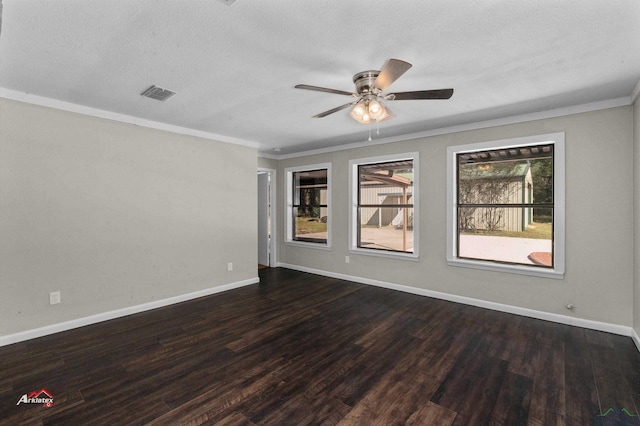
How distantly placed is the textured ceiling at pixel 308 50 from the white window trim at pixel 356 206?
1.29 metres

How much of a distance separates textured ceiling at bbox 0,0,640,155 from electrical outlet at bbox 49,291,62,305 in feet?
6.59

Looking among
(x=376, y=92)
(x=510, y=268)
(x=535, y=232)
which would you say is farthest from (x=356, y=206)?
(x=376, y=92)

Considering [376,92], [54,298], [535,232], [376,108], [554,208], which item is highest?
[376,92]

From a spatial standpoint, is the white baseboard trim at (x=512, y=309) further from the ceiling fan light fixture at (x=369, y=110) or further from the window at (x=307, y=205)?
the ceiling fan light fixture at (x=369, y=110)

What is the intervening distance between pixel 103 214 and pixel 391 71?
3.46 metres

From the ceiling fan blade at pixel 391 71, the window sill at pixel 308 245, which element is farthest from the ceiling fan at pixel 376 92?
the window sill at pixel 308 245

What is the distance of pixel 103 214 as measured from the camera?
3510 mm

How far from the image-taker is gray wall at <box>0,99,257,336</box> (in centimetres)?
298

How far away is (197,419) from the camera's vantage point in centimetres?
192

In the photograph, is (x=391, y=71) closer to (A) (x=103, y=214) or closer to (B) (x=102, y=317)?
(A) (x=103, y=214)

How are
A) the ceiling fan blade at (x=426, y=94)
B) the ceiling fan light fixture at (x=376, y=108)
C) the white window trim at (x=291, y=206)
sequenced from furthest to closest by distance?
the white window trim at (x=291, y=206), the ceiling fan light fixture at (x=376, y=108), the ceiling fan blade at (x=426, y=94)

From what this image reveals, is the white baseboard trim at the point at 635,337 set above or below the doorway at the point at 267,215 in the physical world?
below

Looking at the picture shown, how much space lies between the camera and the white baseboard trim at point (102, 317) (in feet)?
9.77

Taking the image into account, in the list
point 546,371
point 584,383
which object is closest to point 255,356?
point 546,371
